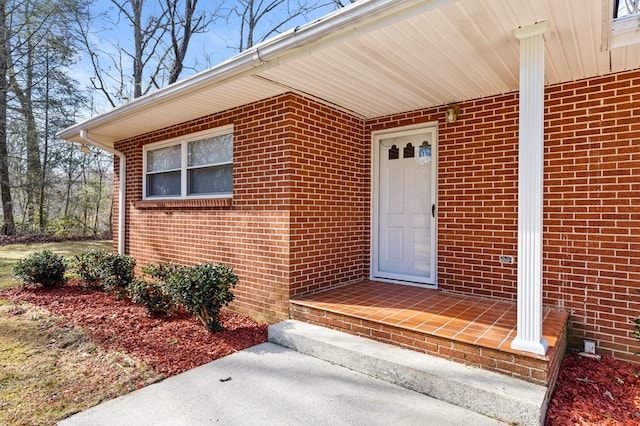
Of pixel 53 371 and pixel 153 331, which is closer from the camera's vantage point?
pixel 53 371

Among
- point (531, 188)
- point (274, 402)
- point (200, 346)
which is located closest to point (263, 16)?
point (200, 346)

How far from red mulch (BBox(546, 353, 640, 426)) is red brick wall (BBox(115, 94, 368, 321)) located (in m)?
2.61

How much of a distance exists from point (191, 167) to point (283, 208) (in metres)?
2.25

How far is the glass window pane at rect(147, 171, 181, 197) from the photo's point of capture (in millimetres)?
5941

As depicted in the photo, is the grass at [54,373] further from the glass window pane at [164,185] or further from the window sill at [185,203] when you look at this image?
the glass window pane at [164,185]

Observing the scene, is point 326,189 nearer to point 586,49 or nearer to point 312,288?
point 312,288

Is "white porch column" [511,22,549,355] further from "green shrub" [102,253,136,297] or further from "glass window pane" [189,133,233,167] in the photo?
"green shrub" [102,253,136,297]

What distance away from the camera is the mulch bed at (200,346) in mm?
2523

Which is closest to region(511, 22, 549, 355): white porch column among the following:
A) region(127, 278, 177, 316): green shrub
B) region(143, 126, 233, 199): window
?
region(143, 126, 233, 199): window

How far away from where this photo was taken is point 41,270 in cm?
577

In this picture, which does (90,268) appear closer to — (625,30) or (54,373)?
(54,373)

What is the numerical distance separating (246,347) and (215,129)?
3.03 meters

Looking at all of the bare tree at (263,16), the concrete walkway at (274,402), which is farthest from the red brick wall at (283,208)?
the bare tree at (263,16)

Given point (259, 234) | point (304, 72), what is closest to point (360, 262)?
point (259, 234)
